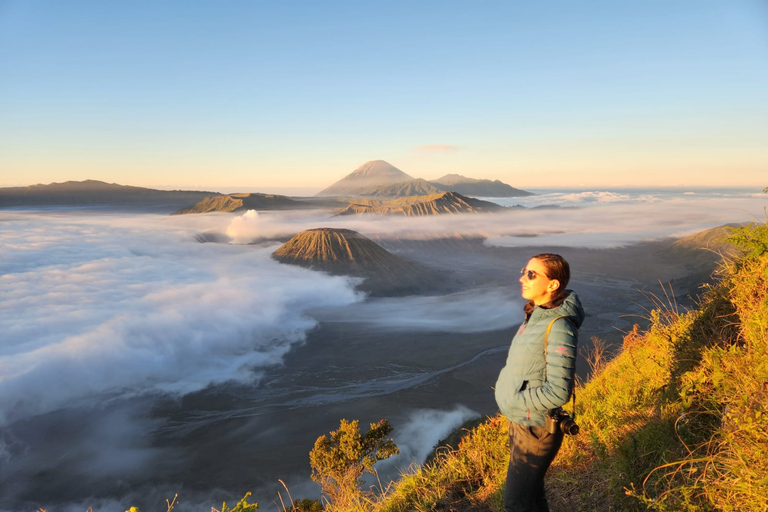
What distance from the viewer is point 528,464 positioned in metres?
2.56

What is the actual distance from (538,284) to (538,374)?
0.53 meters

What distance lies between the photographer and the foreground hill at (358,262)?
316 feet

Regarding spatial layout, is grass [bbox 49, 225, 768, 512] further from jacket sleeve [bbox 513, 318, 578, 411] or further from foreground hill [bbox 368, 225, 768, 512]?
jacket sleeve [bbox 513, 318, 578, 411]

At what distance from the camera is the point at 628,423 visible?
3.85 metres

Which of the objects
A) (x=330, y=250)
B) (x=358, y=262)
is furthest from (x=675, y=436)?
(x=330, y=250)

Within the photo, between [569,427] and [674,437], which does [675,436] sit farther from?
[569,427]

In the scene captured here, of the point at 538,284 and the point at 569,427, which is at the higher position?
the point at 538,284

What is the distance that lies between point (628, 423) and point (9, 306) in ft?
293

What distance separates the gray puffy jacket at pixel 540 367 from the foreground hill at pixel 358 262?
3599 inches

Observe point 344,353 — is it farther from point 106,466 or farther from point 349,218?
point 349,218

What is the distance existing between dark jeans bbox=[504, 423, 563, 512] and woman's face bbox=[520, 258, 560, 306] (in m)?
0.79

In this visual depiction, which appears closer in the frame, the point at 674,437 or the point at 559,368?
the point at 559,368

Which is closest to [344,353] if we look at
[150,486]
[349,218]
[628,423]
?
[150,486]

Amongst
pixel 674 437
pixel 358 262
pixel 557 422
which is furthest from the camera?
pixel 358 262
